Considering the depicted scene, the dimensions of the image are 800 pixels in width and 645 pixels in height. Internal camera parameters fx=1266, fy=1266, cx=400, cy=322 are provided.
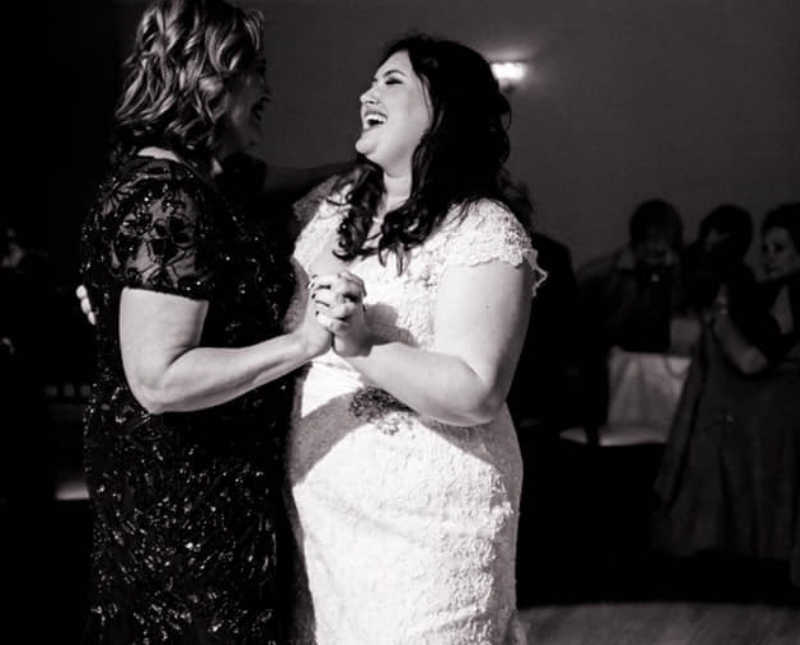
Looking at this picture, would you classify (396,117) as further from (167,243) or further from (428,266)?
(167,243)

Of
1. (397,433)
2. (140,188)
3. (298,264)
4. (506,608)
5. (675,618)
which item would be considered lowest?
(675,618)

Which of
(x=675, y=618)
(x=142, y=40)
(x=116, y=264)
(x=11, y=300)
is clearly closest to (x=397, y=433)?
(x=116, y=264)

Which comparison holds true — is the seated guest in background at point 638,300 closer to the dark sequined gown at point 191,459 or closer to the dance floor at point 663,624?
the dance floor at point 663,624

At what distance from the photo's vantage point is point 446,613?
1894 millimetres

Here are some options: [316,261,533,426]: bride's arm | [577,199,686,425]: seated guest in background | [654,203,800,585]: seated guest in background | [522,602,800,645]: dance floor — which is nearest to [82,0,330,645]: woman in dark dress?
[316,261,533,426]: bride's arm

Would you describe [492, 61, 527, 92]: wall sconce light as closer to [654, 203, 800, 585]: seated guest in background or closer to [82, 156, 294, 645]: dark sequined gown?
[654, 203, 800, 585]: seated guest in background

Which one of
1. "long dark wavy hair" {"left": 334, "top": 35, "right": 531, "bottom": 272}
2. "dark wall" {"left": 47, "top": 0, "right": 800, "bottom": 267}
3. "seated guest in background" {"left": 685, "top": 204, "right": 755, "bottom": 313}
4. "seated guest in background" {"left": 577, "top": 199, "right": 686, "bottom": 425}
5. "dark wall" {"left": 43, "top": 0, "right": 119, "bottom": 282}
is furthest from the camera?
"dark wall" {"left": 47, "top": 0, "right": 800, "bottom": 267}

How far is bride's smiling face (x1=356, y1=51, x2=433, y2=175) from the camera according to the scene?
6.60 feet

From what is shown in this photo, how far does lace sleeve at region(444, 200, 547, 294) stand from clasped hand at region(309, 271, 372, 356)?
0.78 ft

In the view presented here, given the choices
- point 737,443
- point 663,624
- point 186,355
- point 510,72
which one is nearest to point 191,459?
point 186,355

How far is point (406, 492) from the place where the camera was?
6.28 ft

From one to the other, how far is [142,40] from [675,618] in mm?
2999

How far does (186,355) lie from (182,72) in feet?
1.37

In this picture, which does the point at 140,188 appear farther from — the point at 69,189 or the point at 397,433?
the point at 69,189
